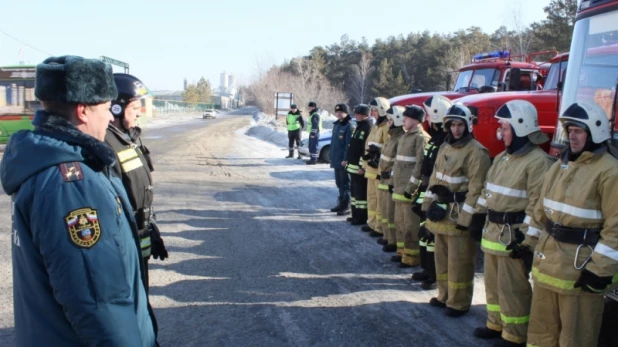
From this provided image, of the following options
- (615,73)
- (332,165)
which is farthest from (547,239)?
(332,165)

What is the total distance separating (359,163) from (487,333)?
4.90 metres

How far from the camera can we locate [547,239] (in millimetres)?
3818

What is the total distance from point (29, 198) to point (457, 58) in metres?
45.5

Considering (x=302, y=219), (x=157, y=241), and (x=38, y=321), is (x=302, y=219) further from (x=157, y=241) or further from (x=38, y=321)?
(x=38, y=321)

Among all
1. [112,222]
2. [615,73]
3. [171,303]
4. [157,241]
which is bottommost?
[171,303]

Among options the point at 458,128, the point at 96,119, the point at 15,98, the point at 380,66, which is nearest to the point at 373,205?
Result: the point at 458,128

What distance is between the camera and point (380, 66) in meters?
57.1

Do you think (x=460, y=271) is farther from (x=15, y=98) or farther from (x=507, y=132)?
(x=15, y=98)

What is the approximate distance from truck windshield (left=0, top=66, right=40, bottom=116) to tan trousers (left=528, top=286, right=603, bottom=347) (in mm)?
21256

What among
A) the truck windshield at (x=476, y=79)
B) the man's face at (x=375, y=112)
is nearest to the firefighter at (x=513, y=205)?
the man's face at (x=375, y=112)

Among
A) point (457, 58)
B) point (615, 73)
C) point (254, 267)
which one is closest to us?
point (615, 73)

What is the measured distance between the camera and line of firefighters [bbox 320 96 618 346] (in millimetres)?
3576

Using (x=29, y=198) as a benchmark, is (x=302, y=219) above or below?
below

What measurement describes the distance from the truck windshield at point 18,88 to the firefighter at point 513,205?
2053 centimetres
